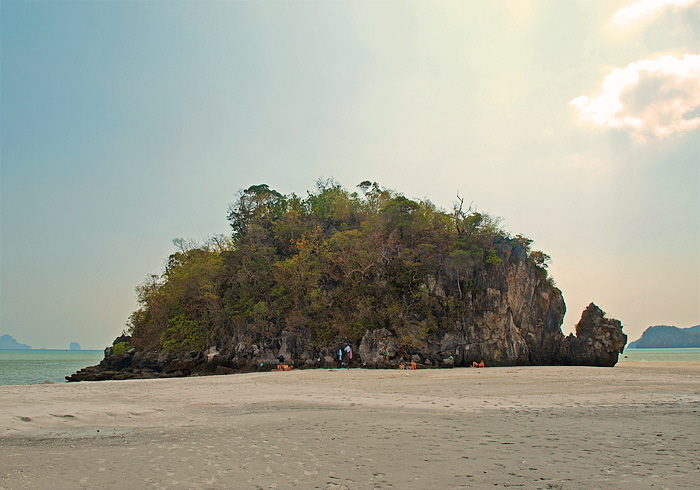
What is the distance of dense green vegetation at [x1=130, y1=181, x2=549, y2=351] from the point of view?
124 ft

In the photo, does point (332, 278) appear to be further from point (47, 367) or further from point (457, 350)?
point (47, 367)

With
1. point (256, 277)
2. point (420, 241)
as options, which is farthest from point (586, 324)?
point (256, 277)

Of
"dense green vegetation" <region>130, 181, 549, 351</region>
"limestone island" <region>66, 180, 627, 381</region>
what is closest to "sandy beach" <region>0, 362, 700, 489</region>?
"limestone island" <region>66, 180, 627, 381</region>

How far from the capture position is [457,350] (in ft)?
117

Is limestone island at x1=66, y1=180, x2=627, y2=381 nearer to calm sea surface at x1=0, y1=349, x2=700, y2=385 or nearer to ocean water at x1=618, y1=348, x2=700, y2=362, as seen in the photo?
calm sea surface at x1=0, y1=349, x2=700, y2=385

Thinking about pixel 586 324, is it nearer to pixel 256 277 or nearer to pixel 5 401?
pixel 256 277

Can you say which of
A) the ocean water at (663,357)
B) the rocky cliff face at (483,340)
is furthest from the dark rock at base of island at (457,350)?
the ocean water at (663,357)

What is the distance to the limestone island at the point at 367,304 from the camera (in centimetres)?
3609

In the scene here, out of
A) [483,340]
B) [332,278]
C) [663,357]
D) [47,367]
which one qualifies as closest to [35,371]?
[47,367]

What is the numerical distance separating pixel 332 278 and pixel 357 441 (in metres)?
33.6

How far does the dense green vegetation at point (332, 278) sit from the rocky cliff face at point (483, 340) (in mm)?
487

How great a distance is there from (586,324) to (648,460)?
3501 cm

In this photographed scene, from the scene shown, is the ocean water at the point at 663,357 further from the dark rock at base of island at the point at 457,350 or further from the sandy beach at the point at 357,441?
the sandy beach at the point at 357,441

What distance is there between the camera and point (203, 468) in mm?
5676
